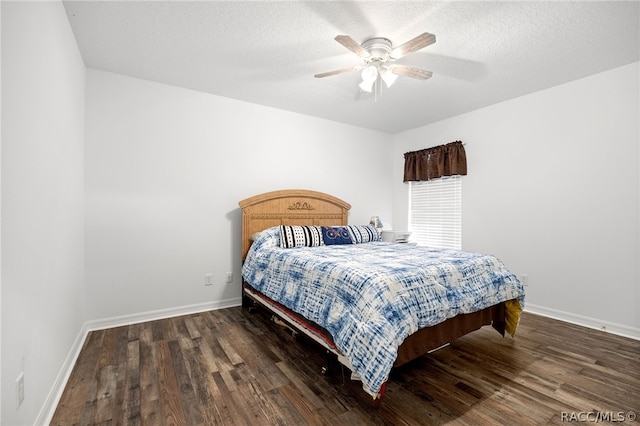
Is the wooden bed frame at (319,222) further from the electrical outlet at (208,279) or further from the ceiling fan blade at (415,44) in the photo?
the ceiling fan blade at (415,44)

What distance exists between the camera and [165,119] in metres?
3.21

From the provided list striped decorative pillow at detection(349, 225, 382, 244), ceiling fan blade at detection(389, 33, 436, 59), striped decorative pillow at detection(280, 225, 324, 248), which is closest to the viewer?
ceiling fan blade at detection(389, 33, 436, 59)

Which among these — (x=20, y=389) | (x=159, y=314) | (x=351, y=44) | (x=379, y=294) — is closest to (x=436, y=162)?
(x=351, y=44)

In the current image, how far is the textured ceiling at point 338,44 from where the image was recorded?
79.8 inches

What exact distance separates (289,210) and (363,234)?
106 centimetres

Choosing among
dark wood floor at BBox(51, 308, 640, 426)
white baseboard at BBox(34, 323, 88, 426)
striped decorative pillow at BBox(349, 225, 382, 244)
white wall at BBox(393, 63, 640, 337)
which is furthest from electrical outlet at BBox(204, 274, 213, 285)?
white wall at BBox(393, 63, 640, 337)

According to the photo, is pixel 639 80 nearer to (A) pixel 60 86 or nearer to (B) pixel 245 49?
(B) pixel 245 49

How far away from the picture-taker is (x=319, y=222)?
4.21 m

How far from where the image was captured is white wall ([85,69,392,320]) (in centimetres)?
289

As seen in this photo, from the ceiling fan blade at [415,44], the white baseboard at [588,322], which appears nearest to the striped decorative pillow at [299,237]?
the ceiling fan blade at [415,44]

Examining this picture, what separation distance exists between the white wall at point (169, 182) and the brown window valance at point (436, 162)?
1869 millimetres

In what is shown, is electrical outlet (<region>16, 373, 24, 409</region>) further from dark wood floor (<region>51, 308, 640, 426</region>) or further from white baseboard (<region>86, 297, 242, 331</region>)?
white baseboard (<region>86, 297, 242, 331</region>)

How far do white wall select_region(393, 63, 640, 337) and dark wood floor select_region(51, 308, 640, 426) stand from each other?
54 cm

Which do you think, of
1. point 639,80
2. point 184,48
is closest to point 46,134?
point 184,48
